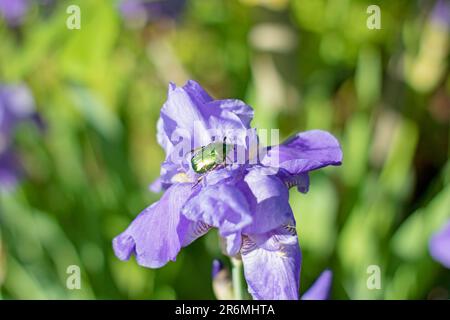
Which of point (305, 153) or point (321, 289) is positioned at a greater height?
point (305, 153)

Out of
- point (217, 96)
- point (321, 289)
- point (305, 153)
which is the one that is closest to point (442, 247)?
point (321, 289)

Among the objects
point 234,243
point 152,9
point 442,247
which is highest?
point 152,9

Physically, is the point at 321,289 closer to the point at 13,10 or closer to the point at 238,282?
the point at 238,282

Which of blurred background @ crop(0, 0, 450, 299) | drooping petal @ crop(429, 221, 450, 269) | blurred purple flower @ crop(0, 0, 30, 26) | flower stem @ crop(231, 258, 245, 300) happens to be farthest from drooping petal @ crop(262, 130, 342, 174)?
blurred purple flower @ crop(0, 0, 30, 26)

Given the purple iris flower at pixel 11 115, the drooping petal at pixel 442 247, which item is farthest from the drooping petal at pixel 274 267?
the purple iris flower at pixel 11 115

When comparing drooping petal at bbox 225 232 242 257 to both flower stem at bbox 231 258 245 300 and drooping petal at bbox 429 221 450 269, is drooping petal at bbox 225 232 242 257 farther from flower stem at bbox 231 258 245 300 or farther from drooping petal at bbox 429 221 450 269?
drooping petal at bbox 429 221 450 269

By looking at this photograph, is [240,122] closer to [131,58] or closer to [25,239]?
[25,239]

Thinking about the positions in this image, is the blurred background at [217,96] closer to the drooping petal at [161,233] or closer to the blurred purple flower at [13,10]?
the blurred purple flower at [13,10]
